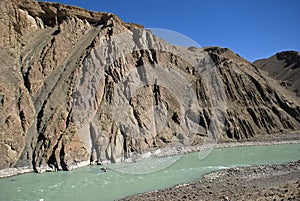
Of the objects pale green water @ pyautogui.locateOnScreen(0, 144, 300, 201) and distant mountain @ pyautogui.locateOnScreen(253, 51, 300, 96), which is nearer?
→ pale green water @ pyautogui.locateOnScreen(0, 144, 300, 201)

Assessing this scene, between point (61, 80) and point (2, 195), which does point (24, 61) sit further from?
point (2, 195)

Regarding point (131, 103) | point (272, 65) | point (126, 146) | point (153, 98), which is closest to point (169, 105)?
point (153, 98)

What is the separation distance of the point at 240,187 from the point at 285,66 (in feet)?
285

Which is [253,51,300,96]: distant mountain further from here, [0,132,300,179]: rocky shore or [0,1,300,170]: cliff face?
[0,132,300,179]: rocky shore

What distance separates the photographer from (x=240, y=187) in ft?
45.0

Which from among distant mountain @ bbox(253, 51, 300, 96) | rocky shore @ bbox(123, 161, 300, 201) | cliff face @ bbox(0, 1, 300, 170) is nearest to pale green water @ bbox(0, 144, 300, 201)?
rocky shore @ bbox(123, 161, 300, 201)

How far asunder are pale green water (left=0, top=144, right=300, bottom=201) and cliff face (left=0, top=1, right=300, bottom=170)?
271cm

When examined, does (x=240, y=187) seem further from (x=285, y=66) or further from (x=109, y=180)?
(x=285, y=66)

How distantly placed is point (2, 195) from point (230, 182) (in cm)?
1327

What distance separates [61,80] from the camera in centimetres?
2973

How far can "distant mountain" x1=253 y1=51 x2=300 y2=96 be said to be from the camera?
78375 mm

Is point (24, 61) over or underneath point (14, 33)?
underneath

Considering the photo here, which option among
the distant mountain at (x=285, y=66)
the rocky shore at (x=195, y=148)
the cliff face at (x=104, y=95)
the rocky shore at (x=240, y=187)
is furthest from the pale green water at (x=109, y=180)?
the distant mountain at (x=285, y=66)

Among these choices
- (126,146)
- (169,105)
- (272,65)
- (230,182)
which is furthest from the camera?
(272,65)
